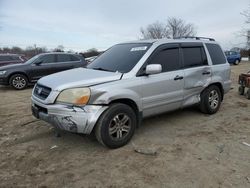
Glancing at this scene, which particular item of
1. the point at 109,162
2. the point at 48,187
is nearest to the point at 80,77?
the point at 109,162

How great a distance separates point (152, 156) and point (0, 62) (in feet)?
42.4

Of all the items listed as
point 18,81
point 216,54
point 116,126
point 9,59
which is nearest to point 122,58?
point 116,126

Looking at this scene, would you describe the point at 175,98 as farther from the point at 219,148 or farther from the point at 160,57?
the point at 219,148

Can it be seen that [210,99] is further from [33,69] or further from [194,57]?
[33,69]

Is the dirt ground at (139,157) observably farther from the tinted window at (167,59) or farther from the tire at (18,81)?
the tire at (18,81)

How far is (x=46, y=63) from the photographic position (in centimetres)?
1194

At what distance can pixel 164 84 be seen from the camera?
4.97 metres

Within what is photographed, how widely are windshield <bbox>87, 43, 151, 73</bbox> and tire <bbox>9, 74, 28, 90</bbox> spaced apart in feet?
22.7

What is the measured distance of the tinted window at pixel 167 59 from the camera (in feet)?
16.4

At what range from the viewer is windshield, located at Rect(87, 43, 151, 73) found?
4778 millimetres

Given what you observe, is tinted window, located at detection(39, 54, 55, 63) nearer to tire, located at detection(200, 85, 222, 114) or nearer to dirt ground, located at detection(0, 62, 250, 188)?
dirt ground, located at detection(0, 62, 250, 188)

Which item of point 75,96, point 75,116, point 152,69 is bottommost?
point 75,116

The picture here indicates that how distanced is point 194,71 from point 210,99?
0.97 meters

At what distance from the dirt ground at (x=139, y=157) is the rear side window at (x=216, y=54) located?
140 cm
